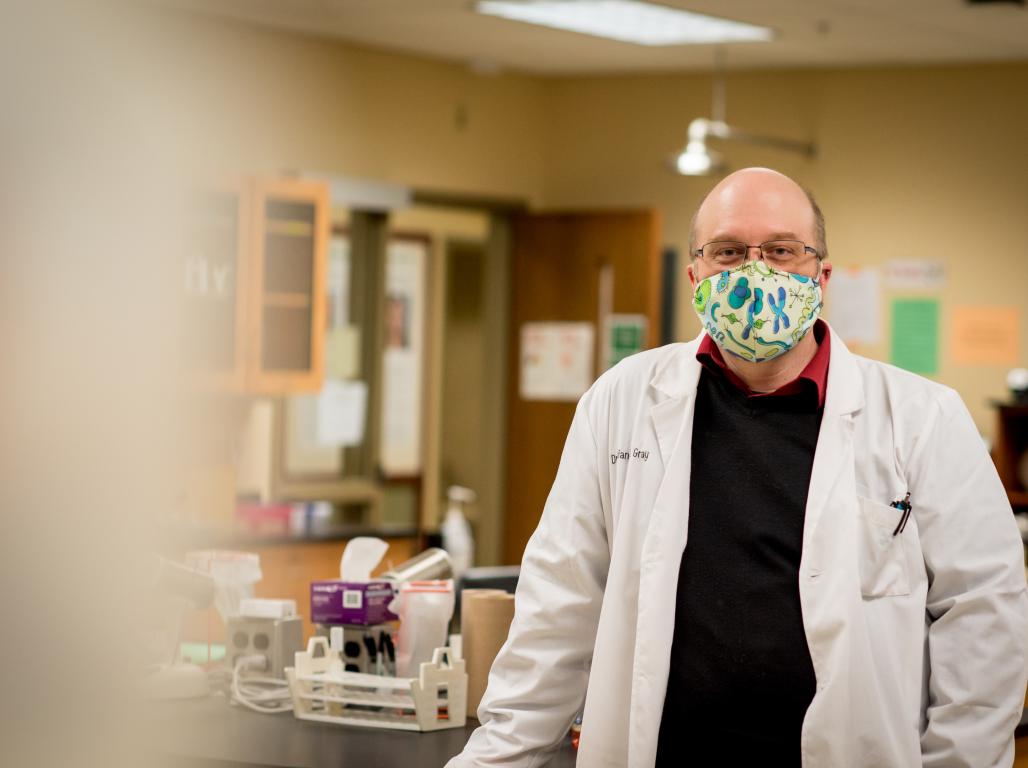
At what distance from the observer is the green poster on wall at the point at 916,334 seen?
6.13m

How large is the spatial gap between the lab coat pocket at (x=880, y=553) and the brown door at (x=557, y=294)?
460 centimetres

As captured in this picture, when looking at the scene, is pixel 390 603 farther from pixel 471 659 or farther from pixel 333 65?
pixel 333 65

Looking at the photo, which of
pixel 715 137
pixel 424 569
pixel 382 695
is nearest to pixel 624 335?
pixel 715 137

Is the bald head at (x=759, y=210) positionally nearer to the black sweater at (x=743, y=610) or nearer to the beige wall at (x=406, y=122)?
the black sweater at (x=743, y=610)

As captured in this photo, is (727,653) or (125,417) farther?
(727,653)

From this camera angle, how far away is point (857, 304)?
6246 mm

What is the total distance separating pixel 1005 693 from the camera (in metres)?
1.72

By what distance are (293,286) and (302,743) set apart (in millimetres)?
3880

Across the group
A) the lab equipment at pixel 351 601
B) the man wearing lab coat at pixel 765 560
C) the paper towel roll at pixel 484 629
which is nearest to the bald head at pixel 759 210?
the man wearing lab coat at pixel 765 560

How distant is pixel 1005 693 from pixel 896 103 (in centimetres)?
491

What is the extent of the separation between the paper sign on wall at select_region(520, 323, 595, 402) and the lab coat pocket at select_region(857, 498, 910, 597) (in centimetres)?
478

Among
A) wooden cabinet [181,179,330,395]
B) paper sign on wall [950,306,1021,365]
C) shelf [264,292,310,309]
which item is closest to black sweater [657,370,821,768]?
wooden cabinet [181,179,330,395]

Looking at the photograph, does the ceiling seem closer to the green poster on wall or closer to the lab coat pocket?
the green poster on wall

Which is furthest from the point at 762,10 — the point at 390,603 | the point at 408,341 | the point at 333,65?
the point at 390,603
